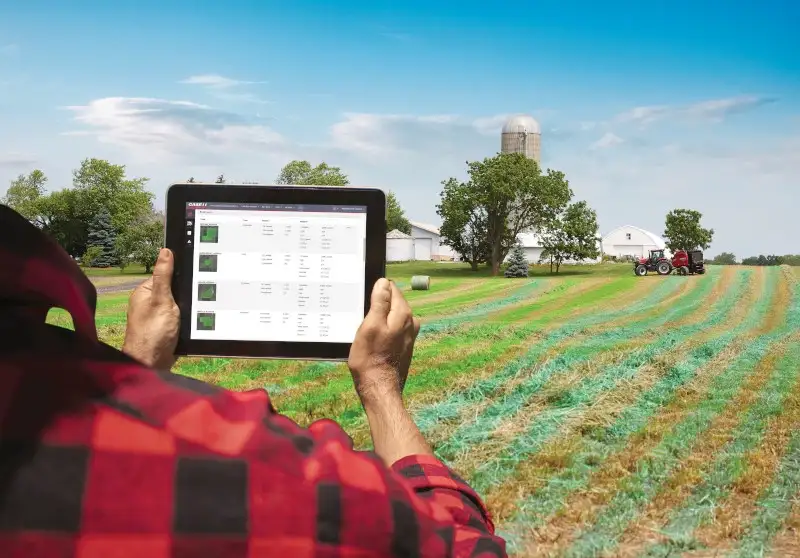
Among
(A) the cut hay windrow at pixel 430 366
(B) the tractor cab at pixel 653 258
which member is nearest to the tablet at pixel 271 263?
(A) the cut hay windrow at pixel 430 366

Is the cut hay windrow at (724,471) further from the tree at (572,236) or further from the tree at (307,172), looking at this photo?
the tree at (307,172)

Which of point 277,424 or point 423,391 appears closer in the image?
point 277,424

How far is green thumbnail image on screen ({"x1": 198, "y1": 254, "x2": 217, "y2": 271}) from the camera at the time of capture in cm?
188

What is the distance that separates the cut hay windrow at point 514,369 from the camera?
597cm

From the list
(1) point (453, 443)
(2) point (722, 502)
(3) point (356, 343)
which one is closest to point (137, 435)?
(3) point (356, 343)

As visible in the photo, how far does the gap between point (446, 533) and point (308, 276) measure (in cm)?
104

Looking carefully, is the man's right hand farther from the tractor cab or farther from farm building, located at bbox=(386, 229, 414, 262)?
farm building, located at bbox=(386, 229, 414, 262)

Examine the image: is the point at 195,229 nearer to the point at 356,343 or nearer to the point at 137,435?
the point at 356,343

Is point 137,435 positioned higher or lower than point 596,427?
higher

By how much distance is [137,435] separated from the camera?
2.38 feet

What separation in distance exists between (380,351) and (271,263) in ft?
1.96

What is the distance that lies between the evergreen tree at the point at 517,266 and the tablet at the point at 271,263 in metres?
37.2

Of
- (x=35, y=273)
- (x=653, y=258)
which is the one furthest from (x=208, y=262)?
(x=653, y=258)

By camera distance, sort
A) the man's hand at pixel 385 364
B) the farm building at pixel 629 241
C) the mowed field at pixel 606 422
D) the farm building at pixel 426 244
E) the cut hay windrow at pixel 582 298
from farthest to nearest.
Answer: the farm building at pixel 426 244 → the farm building at pixel 629 241 → the cut hay windrow at pixel 582 298 → the mowed field at pixel 606 422 → the man's hand at pixel 385 364
